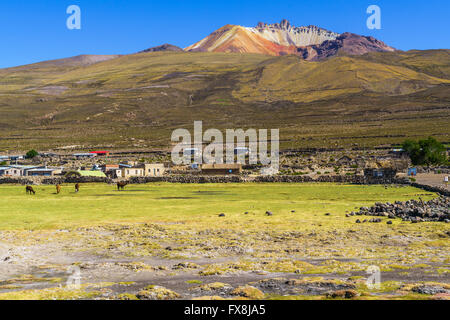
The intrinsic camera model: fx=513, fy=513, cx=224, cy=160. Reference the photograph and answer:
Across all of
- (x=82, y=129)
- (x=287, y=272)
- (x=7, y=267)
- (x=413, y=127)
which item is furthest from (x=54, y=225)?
(x=82, y=129)

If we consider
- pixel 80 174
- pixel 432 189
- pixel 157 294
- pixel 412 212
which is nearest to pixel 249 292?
pixel 157 294

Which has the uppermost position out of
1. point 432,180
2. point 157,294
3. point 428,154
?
point 428,154

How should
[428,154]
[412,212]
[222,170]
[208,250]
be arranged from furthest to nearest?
1. [428,154]
2. [222,170]
3. [412,212]
4. [208,250]

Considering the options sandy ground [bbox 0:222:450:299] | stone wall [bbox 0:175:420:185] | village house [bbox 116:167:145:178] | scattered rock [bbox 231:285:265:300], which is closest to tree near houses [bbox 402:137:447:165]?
stone wall [bbox 0:175:420:185]

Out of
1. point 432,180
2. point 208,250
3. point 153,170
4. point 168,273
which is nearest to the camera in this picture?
point 168,273

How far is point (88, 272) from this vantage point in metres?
15.4

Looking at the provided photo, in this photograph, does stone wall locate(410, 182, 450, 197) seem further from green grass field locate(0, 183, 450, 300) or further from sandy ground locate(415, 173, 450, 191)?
green grass field locate(0, 183, 450, 300)

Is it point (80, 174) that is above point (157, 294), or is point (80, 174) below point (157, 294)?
above

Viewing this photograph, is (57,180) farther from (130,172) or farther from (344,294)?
(344,294)

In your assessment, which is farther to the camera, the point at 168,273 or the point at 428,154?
the point at 428,154

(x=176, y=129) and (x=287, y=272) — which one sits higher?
(x=176, y=129)

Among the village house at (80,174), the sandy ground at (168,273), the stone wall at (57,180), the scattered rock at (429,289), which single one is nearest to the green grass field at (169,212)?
the sandy ground at (168,273)
